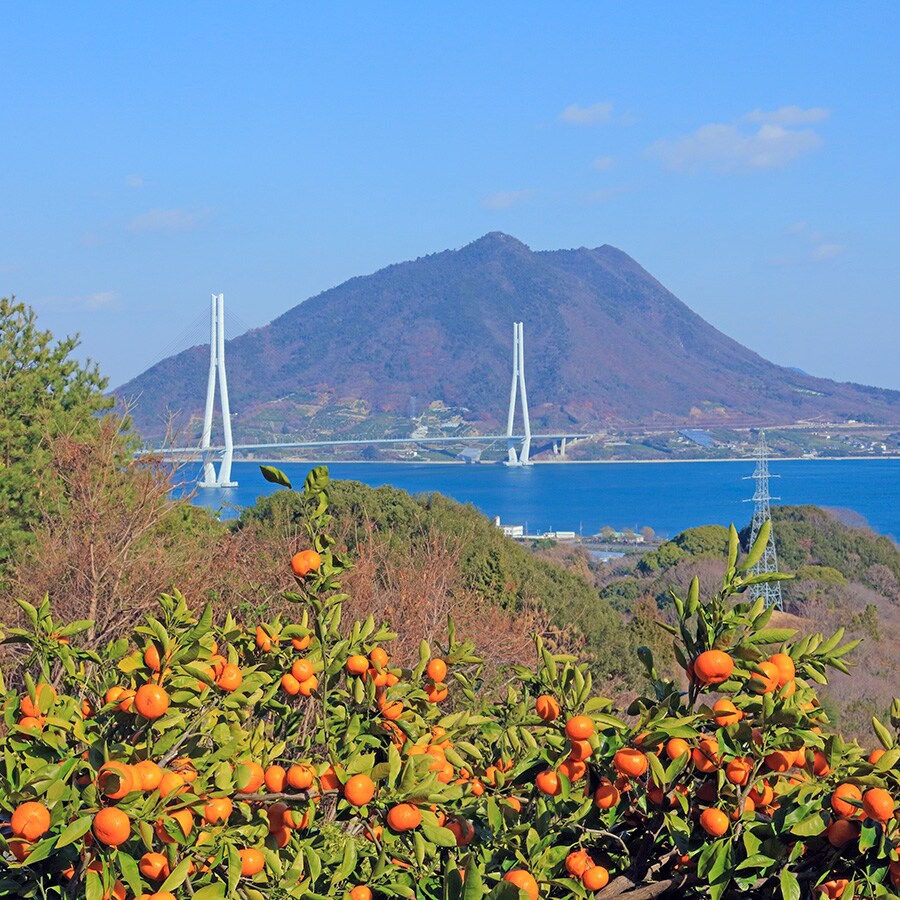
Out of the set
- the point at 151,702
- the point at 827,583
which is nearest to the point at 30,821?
the point at 151,702

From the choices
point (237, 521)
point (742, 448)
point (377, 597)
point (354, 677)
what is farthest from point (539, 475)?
point (354, 677)

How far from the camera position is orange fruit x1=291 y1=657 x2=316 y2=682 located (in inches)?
57.3

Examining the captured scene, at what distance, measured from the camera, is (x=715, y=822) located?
121 cm

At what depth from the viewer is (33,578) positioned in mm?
6410

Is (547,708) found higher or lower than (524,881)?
higher

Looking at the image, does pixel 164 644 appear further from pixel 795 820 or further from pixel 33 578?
pixel 33 578

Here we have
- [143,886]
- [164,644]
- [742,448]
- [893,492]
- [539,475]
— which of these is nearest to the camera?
[143,886]

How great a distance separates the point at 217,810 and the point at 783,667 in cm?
60

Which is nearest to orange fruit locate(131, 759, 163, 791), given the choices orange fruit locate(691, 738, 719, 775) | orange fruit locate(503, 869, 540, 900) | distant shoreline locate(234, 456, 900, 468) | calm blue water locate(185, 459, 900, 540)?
orange fruit locate(503, 869, 540, 900)

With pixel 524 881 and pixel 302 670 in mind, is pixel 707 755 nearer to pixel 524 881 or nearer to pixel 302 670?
pixel 524 881

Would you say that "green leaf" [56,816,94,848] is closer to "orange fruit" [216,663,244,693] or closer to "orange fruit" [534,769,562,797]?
"orange fruit" [216,663,244,693]

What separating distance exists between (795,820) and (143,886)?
2.12 feet

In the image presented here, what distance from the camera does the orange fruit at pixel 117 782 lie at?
110 cm

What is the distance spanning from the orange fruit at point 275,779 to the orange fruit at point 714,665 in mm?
475
